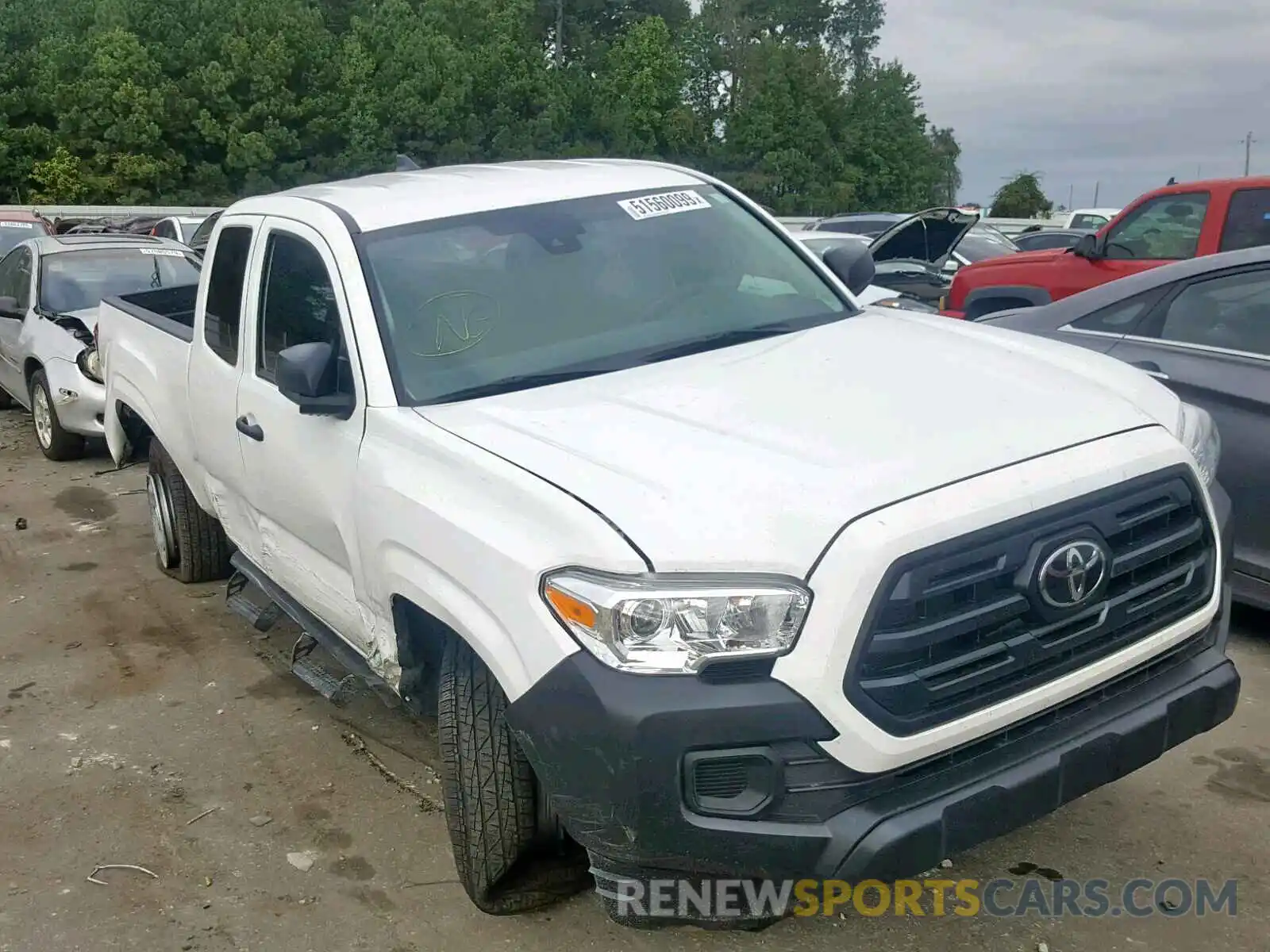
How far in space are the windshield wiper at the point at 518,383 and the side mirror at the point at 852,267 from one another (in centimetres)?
133

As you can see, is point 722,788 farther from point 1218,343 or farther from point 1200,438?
point 1218,343

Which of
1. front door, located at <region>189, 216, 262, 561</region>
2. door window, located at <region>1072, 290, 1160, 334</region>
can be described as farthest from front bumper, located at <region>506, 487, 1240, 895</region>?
door window, located at <region>1072, 290, 1160, 334</region>

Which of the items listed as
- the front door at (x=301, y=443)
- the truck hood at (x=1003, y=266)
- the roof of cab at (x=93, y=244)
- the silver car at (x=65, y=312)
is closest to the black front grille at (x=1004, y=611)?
the front door at (x=301, y=443)

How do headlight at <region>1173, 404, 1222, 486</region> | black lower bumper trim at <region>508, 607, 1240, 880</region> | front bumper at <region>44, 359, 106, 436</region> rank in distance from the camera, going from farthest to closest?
1. front bumper at <region>44, 359, 106, 436</region>
2. headlight at <region>1173, 404, 1222, 486</region>
3. black lower bumper trim at <region>508, 607, 1240, 880</region>

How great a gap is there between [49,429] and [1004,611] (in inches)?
340

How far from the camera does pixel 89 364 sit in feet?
29.8

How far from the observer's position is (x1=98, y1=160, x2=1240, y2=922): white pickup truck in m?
2.58

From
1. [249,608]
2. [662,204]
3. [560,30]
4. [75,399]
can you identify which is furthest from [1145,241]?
[560,30]

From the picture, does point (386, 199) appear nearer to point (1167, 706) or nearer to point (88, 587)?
point (1167, 706)

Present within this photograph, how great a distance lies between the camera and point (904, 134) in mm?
71500

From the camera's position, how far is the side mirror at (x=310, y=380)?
3582 mm

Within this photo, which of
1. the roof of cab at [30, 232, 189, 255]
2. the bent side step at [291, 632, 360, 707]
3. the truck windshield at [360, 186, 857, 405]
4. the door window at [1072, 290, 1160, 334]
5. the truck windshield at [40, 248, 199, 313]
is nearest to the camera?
the truck windshield at [360, 186, 857, 405]

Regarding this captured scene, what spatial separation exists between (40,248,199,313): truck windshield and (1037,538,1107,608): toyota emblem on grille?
345 inches

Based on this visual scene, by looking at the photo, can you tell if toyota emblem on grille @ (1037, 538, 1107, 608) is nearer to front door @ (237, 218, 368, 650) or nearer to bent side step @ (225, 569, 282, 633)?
front door @ (237, 218, 368, 650)
